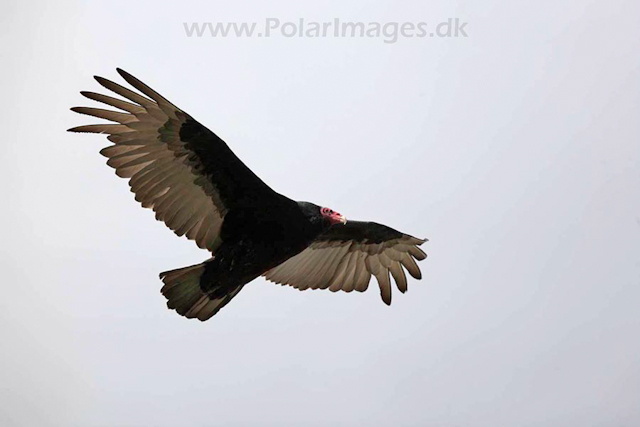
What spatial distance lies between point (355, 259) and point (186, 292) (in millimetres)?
847

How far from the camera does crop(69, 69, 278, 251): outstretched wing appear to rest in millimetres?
2852

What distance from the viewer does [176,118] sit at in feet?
9.36

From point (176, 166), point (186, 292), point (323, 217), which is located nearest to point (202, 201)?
point (176, 166)

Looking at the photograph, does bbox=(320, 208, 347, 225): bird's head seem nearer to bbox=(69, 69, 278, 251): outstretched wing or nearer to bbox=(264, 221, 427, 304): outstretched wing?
bbox=(69, 69, 278, 251): outstretched wing

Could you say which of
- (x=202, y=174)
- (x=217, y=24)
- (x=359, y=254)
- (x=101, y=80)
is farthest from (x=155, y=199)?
(x=217, y=24)

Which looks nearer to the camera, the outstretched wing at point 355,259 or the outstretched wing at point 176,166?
the outstretched wing at point 176,166

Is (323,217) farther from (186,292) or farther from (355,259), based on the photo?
(355,259)

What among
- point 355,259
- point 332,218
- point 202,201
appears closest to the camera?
point 332,218

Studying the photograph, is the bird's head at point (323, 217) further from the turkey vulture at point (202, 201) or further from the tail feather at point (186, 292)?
the tail feather at point (186, 292)

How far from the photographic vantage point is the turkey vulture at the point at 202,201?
2.87 meters

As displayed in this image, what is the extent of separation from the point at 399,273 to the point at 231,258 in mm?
861

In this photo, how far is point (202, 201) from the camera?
2.99m

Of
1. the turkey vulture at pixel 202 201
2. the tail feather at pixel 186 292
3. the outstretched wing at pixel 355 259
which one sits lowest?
the tail feather at pixel 186 292

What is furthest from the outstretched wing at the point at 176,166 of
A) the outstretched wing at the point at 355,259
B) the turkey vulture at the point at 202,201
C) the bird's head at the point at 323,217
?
the outstretched wing at the point at 355,259
